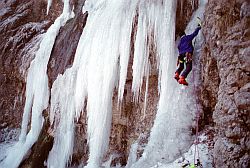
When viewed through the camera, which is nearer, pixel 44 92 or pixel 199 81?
pixel 199 81

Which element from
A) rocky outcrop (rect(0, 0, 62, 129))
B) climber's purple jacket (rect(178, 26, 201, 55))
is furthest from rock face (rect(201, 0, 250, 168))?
rocky outcrop (rect(0, 0, 62, 129))

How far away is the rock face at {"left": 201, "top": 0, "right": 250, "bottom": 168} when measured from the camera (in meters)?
5.30

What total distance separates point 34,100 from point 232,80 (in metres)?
8.02

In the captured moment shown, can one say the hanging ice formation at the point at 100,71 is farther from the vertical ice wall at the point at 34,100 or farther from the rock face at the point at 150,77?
the rock face at the point at 150,77

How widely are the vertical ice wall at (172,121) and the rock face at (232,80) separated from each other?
1041 millimetres

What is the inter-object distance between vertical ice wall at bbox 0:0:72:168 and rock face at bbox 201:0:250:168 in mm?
6827

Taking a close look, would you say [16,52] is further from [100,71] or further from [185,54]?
[185,54]

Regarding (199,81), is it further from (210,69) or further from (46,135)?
(46,135)

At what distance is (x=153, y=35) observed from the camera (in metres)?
8.60

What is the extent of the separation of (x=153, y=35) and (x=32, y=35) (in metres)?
6.46

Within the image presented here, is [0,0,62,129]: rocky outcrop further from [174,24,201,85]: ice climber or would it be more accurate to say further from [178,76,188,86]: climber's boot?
[178,76,188,86]: climber's boot

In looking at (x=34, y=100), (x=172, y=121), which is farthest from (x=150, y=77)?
(x=34, y=100)

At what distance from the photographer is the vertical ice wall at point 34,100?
11906 millimetres

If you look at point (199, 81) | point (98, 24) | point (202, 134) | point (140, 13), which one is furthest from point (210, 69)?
point (98, 24)
